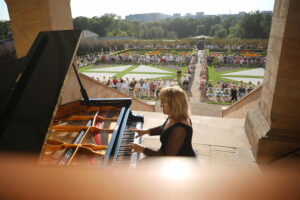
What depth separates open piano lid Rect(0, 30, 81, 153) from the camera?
1781mm

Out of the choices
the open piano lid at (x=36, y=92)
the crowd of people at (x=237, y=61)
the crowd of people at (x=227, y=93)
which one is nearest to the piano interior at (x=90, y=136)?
the open piano lid at (x=36, y=92)

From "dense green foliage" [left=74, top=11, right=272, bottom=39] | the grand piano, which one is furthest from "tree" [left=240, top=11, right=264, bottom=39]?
the grand piano

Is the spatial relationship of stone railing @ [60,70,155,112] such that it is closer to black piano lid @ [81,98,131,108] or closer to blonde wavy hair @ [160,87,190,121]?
black piano lid @ [81,98,131,108]

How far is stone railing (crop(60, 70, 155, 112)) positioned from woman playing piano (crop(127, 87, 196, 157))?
4103 mm

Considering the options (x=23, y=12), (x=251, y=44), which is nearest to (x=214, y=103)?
(x=23, y=12)

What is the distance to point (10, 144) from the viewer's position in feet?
5.35

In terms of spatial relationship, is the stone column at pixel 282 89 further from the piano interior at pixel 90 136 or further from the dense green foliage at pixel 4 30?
the dense green foliage at pixel 4 30

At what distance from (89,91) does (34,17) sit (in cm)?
285

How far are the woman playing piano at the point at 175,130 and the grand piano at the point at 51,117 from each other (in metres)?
0.44

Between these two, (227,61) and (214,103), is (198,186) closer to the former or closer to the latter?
(214,103)

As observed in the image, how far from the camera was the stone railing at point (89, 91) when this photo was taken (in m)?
6.40

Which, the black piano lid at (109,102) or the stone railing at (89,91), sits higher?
the black piano lid at (109,102)

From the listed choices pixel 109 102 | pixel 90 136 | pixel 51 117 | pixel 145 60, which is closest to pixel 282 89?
pixel 109 102

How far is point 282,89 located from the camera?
3793mm
